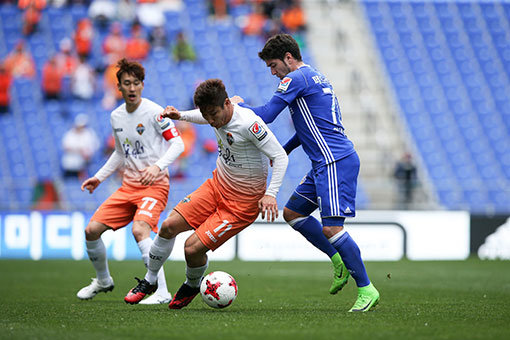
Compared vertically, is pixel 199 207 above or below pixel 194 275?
above

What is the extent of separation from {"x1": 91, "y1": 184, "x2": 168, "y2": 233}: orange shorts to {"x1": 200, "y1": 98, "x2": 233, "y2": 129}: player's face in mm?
1484

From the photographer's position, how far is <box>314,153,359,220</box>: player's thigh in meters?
6.65

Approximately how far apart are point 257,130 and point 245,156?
0.37 metres

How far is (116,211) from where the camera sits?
784 cm

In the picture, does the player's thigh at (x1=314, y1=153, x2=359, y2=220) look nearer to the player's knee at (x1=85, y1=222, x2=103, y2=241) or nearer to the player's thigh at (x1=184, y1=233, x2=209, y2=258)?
the player's thigh at (x1=184, y1=233, x2=209, y2=258)

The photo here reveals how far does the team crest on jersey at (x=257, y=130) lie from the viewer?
6523mm

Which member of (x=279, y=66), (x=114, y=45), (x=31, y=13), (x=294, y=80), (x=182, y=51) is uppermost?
(x=31, y=13)

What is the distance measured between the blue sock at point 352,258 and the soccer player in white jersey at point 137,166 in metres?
1.91

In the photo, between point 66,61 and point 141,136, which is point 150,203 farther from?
point 66,61

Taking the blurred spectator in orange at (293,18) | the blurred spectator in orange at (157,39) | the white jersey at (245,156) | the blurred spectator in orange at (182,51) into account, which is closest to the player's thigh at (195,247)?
the white jersey at (245,156)

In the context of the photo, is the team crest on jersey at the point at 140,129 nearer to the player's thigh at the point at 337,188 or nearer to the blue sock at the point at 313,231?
the blue sock at the point at 313,231

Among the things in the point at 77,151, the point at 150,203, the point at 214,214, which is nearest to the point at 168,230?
the point at 214,214

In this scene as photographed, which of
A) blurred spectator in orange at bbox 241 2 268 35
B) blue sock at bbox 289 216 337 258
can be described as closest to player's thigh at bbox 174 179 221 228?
blue sock at bbox 289 216 337 258

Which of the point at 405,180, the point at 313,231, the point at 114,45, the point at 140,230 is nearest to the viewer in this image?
the point at 313,231
